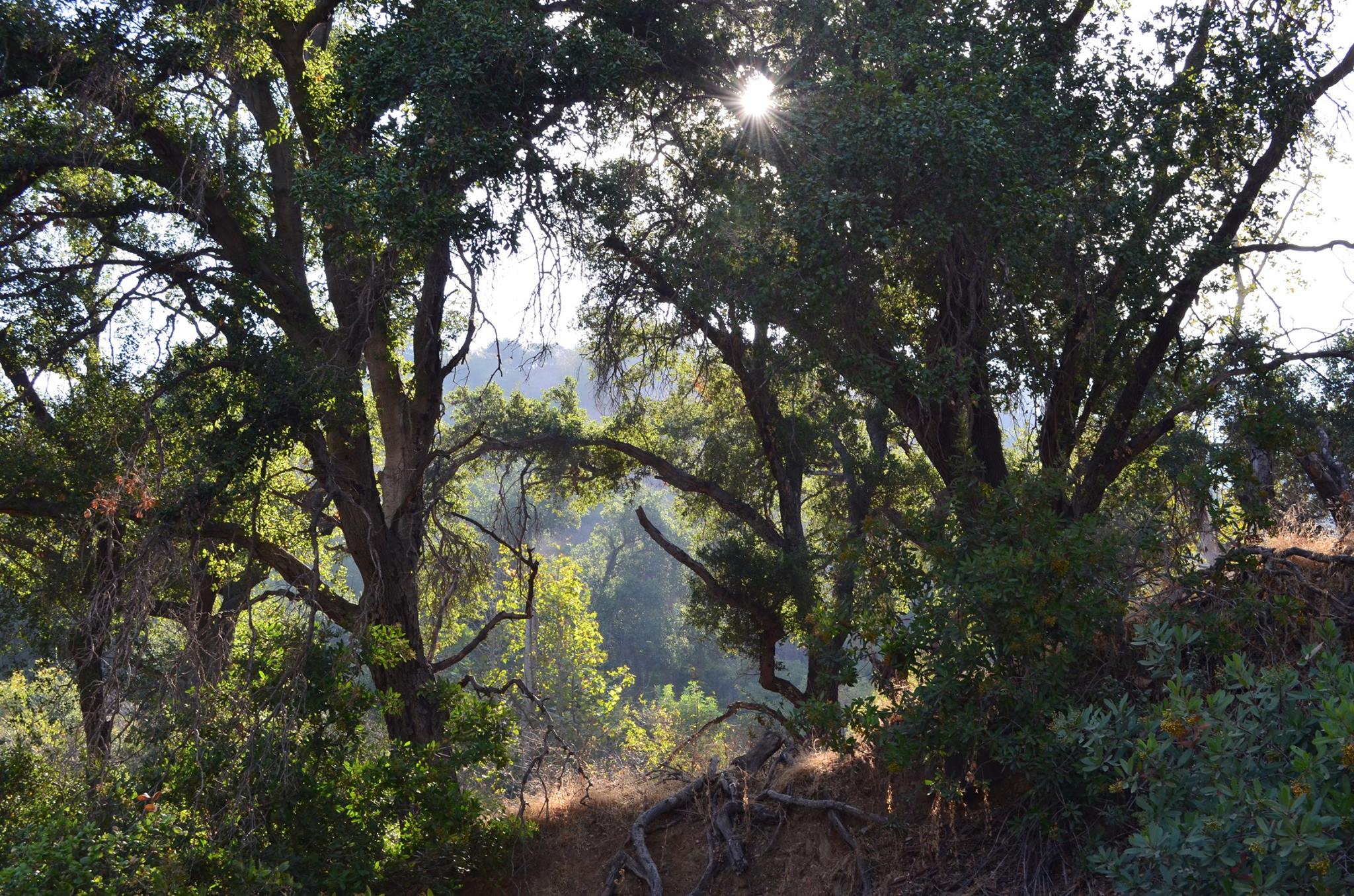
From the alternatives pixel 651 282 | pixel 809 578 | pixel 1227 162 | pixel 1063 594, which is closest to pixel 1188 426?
pixel 1227 162

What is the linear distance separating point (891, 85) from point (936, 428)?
10.6ft

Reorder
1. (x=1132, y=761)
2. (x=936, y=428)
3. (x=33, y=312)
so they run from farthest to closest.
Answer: (x=936, y=428), (x=33, y=312), (x=1132, y=761)

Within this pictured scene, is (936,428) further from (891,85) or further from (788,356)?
(891,85)

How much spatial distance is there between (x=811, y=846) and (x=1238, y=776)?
13.3 ft

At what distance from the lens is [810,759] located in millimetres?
8578

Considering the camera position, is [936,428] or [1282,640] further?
[936,428]

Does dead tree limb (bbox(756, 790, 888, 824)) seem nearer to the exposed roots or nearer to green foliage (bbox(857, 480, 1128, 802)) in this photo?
the exposed roots

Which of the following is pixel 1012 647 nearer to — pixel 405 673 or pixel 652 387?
pixel 405 673

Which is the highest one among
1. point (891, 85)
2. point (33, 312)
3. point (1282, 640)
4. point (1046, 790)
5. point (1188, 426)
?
point (33, 312)

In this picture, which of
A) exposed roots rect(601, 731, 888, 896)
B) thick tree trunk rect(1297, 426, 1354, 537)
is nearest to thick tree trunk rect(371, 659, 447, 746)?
exposed roots rect(601, 731, 888, 896)

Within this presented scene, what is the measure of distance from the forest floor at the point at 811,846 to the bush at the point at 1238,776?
1.40m

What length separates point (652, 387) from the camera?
12500mm

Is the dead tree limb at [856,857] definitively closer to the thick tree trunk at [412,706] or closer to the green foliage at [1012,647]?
the green foliage at [1012,647]

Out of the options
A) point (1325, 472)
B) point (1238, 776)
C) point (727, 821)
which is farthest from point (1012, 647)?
point (1325, 472)
